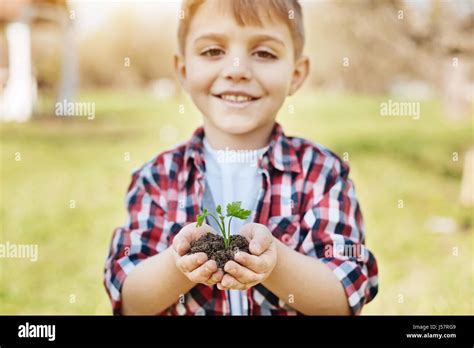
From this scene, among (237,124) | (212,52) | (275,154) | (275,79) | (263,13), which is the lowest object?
(275,154)

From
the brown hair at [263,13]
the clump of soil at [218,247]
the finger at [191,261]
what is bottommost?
the finger at [191,261]

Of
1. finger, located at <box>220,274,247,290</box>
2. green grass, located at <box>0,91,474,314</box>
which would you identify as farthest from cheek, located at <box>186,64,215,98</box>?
green grass, located at <box>0,91,474,314</box>

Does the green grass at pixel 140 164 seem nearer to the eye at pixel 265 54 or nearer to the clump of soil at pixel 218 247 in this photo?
the eye at pixel 265 54

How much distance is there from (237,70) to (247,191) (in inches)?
16.2

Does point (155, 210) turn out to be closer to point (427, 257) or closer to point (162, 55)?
point (427, 257)

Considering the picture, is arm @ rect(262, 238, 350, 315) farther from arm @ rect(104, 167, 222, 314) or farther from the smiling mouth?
the smiling mouth

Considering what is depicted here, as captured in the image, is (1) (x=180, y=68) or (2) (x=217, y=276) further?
(1) (x=180, y=68)

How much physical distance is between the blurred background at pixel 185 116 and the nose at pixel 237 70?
74.3 inches

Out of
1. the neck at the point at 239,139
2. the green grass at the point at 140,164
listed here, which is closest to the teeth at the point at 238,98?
the neck at the point at 239,139

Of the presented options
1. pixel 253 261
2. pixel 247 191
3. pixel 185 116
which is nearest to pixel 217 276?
pixel 253 261

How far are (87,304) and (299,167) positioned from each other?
1604 millimetres

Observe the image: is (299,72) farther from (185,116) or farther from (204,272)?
(185,116)

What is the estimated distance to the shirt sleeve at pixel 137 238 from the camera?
2.11 m

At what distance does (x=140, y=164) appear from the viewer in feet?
14.8
